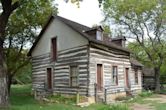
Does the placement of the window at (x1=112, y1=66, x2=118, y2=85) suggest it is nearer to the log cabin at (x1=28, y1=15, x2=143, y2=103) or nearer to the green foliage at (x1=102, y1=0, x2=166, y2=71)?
the log cabin at (x1=28, y1=15, x2=143, y2=103)

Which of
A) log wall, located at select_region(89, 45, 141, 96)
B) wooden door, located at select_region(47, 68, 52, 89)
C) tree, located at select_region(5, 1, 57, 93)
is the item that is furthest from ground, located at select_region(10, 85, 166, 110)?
tree, located at select_region(5, 1, 57, 93)

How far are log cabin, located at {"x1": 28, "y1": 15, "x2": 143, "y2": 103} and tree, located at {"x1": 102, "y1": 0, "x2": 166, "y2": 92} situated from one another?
9487mm

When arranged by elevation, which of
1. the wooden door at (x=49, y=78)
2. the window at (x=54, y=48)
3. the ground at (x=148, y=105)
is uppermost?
the window at (x=54, y=48)

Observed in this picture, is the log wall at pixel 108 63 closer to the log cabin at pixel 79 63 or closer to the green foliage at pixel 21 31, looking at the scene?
the log cabin at pixel 79 63

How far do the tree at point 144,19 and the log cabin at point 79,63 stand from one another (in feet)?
31.1

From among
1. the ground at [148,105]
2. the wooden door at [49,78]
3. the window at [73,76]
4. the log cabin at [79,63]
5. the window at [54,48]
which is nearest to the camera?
the ground at [148,105]

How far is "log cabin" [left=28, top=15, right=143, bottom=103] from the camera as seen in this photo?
22953 millimetres

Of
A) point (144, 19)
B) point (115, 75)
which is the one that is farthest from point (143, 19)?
point (115, 75)

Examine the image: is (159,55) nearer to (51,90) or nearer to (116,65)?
(116,65)

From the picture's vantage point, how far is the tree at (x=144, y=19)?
37344 millimetres

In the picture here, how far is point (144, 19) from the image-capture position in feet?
127

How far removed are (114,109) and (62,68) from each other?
11.4 metres

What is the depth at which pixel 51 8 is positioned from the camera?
107ft

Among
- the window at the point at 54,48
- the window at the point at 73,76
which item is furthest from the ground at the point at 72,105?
the window at the point at 54,48
